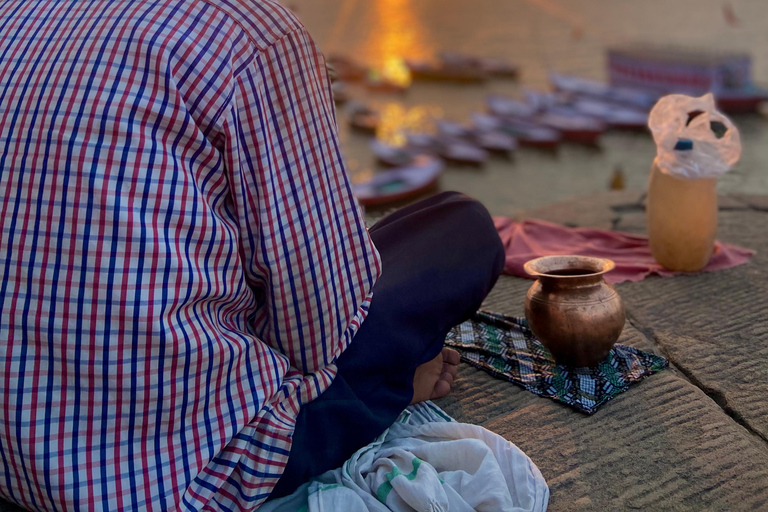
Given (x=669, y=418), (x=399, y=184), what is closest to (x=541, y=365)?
(x=669, y=418)

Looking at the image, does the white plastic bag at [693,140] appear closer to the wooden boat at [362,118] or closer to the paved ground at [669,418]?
the paved ground at [669,418]

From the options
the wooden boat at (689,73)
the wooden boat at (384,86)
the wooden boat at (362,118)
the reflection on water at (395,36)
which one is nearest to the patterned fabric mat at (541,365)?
the wooden boat at (362,118)

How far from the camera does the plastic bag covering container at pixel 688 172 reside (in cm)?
262

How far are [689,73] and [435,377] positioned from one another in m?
17.1

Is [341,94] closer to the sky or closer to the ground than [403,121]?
closer to the sky

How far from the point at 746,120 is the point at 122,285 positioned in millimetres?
17112

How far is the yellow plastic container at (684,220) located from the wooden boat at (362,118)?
14.5 m

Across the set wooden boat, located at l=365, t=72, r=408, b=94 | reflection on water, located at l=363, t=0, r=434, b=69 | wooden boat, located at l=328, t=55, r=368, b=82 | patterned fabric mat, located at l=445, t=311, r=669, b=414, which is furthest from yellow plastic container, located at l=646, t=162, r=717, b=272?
reflection on water, located at l=363, t=0, r=434, b=69

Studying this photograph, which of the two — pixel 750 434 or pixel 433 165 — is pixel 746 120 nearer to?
pixel 433 165

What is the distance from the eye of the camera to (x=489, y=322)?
7.66ft

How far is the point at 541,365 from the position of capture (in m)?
2.03

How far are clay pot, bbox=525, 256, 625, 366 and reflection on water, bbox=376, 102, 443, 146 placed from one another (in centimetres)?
1453

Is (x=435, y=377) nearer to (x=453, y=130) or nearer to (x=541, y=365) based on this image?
(x=541, y=365)

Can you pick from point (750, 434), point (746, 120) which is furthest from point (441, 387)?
point (746, 120)
